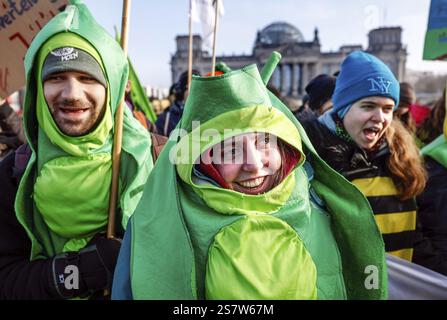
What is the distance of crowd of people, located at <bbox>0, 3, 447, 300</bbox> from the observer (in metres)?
1.27

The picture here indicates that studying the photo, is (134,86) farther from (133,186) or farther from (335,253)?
(335,253)

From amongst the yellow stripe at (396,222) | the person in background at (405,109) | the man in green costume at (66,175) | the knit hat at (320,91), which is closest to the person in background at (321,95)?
the knit hat at (320,91)

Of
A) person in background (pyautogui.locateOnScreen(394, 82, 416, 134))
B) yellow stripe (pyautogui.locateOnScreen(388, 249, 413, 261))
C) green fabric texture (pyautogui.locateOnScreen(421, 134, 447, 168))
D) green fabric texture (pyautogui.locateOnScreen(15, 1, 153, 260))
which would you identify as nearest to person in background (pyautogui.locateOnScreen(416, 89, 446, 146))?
person in background (pyautogui.locateOnScreen(394, 82, 416, 134))

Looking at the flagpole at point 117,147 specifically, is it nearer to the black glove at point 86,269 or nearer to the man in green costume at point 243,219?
the black glove at point 86,269

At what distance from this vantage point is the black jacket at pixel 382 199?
2.09m

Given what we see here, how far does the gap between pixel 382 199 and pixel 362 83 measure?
62cm

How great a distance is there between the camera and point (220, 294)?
1.21 metres

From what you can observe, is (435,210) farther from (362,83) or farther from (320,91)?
(320,91)

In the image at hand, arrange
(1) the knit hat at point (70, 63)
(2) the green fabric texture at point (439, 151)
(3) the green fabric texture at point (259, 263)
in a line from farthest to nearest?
(2) the green fabric texture at point (439, 151) → (1) the knit hat at point (70, 63) → (3) the green fabric texture at point (259, 263)

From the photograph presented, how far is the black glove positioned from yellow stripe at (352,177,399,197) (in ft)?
4.16

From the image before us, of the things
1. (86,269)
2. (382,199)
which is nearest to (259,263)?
(86,269)

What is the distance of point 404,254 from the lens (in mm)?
2127

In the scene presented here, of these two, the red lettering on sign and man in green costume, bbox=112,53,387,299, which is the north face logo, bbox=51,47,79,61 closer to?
man in green costume, bbox=112,53,387,299
